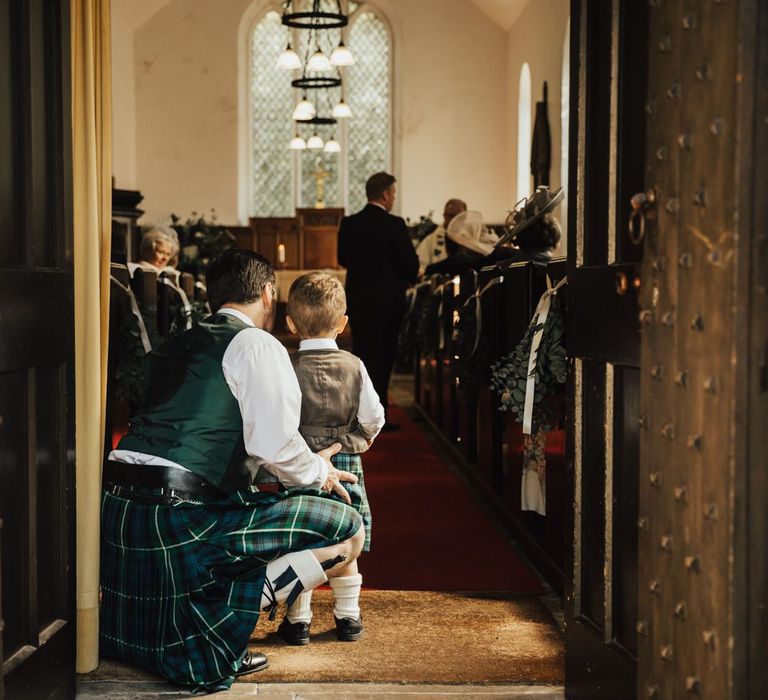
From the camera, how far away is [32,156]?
248cm

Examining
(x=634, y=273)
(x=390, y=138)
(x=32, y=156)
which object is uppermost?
(x=390, y=138)

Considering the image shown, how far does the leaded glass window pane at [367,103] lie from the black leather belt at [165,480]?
12875 millimetres

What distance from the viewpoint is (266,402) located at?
274cm

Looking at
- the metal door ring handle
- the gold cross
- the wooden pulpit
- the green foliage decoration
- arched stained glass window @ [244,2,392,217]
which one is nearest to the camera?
the metal door ring handle

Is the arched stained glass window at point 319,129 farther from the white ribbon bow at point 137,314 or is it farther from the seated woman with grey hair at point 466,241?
the white ribbon bow at point 137,314

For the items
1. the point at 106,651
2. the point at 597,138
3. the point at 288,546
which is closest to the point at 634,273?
the point at 597,138

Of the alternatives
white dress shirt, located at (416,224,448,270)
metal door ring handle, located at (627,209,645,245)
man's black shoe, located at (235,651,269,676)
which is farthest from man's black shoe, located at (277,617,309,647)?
white dress shirt, located at (416,224,448,270)

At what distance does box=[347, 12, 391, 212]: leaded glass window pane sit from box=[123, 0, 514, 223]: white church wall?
235 millimetres

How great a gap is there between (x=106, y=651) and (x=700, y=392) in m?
1.90

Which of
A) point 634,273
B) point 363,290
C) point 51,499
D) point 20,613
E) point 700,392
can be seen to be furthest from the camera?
point 363,290

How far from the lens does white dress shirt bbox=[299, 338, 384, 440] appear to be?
3270 mm

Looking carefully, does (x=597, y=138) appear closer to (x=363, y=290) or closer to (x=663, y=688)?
(x=663, y=688)

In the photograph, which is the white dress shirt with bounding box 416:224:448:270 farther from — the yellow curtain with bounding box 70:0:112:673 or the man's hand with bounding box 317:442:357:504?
the yellow curtain with bounding box 70:0:112:673

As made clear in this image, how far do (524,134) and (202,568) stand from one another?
40.3 feet
